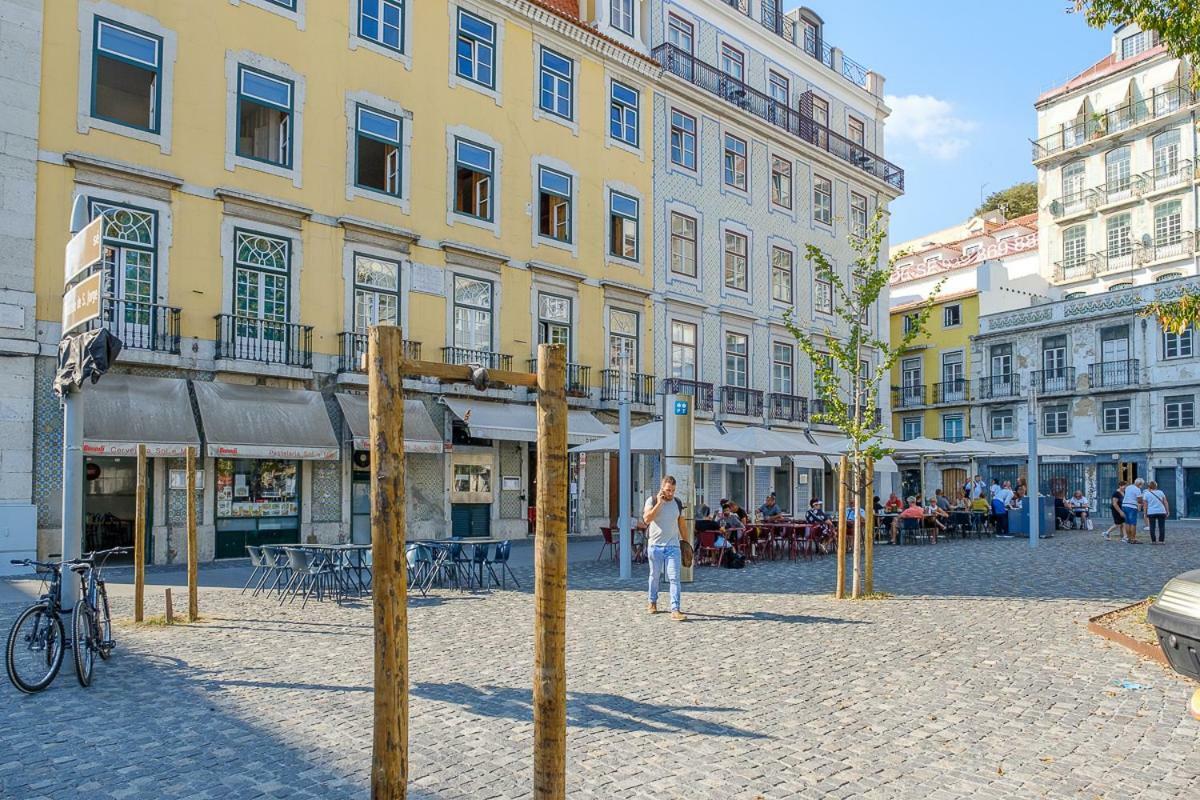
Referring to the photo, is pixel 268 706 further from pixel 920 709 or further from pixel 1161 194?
pixel 1161 194

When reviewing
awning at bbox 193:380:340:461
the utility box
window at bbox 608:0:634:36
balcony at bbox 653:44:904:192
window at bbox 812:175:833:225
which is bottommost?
the utility box

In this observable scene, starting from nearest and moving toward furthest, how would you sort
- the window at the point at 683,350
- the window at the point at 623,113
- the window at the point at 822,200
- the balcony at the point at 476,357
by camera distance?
the balcony at the point at 476,357
the window at the point at 623,113
the window at the point at 683,350
the window at the point at 822,200

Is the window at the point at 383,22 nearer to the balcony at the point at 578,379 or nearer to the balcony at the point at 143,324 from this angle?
the balcony at the point at 143,324

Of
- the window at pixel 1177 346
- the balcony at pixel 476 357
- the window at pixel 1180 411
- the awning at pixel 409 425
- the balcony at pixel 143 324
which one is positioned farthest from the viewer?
the window at pixel 1177 346

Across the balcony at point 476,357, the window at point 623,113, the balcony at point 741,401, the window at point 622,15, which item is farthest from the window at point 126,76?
the balcony at point 741,401

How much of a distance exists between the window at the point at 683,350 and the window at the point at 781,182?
6893 mm

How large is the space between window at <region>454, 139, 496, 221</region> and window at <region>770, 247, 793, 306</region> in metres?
12.6

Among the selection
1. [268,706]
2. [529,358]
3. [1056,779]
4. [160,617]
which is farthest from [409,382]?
[1056,779]

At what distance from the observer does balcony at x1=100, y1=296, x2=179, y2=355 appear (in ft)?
57.1

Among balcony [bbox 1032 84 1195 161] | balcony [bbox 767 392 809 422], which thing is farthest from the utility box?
balcony [bbox 1032 84 1195 161]

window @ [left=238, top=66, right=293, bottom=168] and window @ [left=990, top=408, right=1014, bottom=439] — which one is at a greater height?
window @ [left=238, top=66, right=293, bottom=168]

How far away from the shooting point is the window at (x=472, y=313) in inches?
918

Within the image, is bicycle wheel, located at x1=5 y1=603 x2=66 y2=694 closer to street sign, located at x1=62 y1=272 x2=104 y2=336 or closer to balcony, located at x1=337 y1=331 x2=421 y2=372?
street sign, located at x1=62 y1=272 x2=104 y2=336

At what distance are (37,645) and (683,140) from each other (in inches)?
1010
